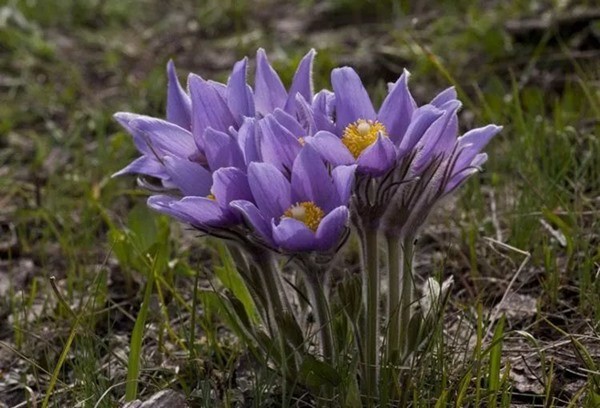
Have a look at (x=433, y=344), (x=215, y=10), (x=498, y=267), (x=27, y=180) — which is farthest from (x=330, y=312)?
(x=215, y=10)

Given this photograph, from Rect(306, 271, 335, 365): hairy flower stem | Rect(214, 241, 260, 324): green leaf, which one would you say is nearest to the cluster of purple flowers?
Rect(306, 271, 335, 365): hairy flower stem

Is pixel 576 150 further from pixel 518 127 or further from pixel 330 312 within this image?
pixel 330 312

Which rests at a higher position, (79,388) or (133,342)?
(133,342)

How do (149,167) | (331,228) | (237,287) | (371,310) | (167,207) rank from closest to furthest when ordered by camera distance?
(331,228) → (167,207) → (371,310) → (149,167) → (237,287)

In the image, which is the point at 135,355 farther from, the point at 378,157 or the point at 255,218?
the point at 378,157

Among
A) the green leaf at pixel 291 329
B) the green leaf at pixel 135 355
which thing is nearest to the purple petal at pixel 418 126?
the green leaf at pixel 291 329

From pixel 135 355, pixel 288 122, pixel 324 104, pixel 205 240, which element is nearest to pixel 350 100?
pixel 324 104

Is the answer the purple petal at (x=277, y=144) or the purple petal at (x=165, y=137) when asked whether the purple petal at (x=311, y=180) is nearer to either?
the purple petal at (x=277, y=144)
